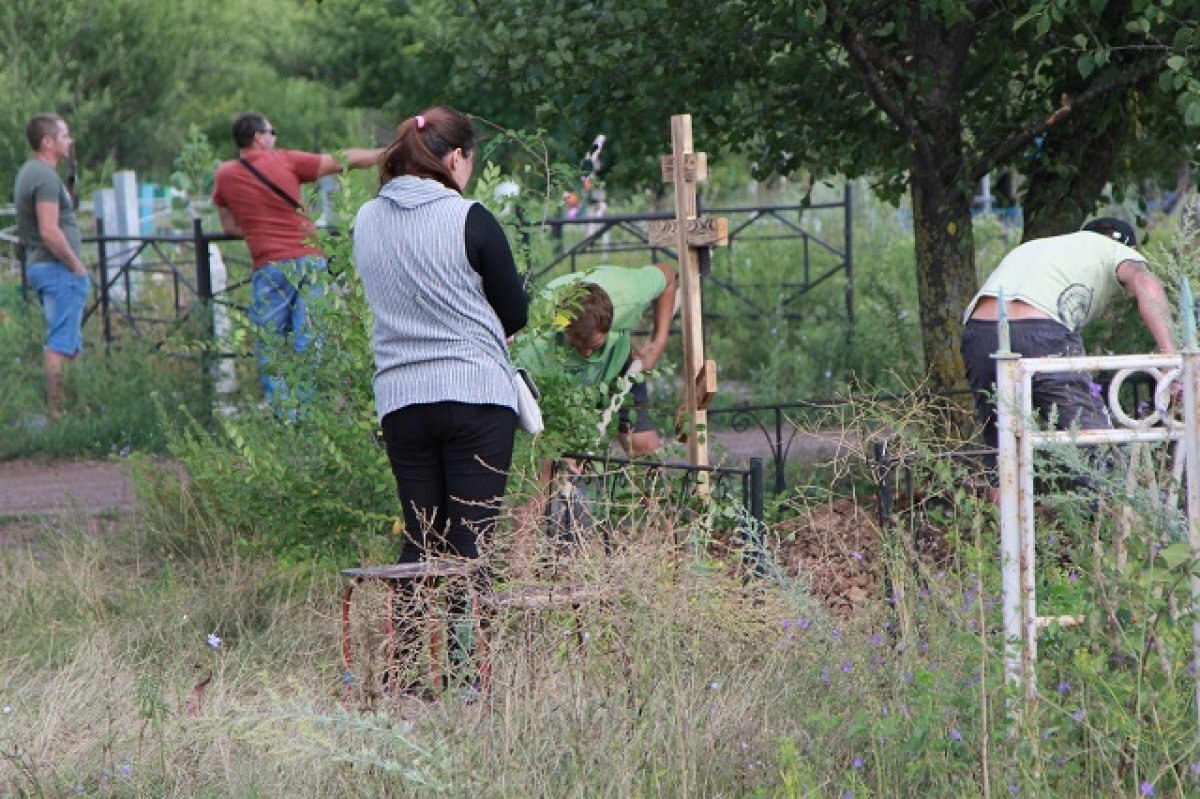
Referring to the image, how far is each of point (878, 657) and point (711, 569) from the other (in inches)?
16.5

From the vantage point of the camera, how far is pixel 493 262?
417cm

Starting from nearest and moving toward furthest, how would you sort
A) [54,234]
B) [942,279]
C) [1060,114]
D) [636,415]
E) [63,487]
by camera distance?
[636,415] → [1060,114] → [942,279] → [63,487] → [54,234]

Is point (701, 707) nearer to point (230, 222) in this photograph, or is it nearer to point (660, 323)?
point (660, 323)

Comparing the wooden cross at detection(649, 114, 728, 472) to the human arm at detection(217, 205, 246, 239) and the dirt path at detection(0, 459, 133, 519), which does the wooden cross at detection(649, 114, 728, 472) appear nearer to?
the dirt path at detection(0, 459, 133, 519)

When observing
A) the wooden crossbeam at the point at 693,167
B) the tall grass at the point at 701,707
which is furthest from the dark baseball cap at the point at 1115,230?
the tall grass at the point at 701,707

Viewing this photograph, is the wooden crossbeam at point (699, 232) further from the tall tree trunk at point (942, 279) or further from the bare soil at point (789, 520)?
the tall tree trunk at point (942, 279)

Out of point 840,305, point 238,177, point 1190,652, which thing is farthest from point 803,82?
point 840,305

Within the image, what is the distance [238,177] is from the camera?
27.0ft

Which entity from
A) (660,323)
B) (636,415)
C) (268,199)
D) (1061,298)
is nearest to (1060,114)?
(1061,298)

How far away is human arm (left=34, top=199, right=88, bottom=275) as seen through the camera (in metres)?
9.12

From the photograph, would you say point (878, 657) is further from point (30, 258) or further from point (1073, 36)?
point (30, 258)

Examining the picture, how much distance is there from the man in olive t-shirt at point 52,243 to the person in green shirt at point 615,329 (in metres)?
4.29

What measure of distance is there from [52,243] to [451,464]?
18.3 ft

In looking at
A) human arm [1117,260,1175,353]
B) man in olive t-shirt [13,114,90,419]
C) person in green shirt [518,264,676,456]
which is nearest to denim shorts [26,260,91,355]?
man in olive t-shirt [13,114,90,419]
